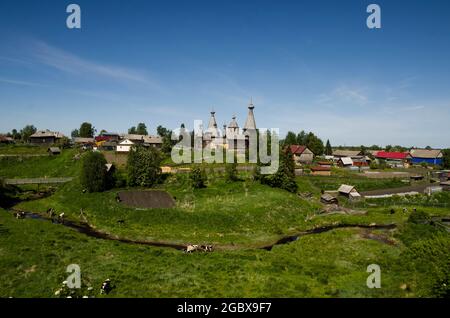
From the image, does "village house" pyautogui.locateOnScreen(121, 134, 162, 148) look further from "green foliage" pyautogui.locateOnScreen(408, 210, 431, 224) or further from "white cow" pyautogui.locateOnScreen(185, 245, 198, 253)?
"green foliage" pyautogui.locateOnScreen(408, 210, 431, 224)

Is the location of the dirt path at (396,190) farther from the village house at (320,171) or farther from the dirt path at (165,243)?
the dirt path at (165,243)

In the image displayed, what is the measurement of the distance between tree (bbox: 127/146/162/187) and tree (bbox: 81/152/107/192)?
5.38 m

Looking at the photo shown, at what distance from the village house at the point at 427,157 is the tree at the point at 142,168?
94.3m

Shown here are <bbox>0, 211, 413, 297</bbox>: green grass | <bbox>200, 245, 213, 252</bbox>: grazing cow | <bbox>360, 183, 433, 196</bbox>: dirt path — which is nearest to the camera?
<bbox>0, 211, 413, 297</bbox>: green grass

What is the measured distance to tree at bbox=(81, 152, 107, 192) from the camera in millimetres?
50688

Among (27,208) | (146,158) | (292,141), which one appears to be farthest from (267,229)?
(292,141)

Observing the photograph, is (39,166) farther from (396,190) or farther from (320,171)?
(396,190)

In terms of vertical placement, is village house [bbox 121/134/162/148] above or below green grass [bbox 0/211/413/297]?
above

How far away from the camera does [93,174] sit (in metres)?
51.0

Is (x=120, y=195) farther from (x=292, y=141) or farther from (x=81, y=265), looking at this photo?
(x=292, y=141)

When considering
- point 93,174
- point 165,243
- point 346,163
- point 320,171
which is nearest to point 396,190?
point 320,171

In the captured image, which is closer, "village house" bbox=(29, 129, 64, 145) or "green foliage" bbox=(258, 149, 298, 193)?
"green foliage" bbox=(258, 149, 298, 193)

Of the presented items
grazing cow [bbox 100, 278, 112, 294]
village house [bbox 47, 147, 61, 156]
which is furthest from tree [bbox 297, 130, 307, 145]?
grazing cow [bbox 100, 278, 112, 294]

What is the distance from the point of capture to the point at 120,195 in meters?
49.0
